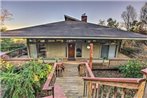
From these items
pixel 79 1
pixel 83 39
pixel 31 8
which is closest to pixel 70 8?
pixel 79 1

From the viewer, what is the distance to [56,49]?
13805mm

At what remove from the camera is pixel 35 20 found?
25250mm

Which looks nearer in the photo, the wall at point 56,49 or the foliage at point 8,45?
the wall at point 56,49

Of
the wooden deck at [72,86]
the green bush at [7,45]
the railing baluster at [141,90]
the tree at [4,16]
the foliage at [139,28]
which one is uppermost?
the tree at [4,16]

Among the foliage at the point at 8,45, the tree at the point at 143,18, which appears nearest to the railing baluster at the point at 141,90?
the foliage at the point at 8,45

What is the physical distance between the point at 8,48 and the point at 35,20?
6021 millimetres

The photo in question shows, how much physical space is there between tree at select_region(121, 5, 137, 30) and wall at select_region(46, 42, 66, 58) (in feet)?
54.2

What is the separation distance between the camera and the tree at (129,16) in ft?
87.1

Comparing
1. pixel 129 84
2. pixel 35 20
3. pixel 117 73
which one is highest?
pixel 35 20

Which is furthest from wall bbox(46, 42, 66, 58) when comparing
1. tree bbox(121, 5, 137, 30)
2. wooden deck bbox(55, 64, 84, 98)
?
tree bbox(121, 5, 137, 30)

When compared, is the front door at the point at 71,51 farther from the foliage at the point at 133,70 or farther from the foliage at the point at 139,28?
the foliage at the point at 139,28

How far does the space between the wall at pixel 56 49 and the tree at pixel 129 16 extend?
16508 millimetres

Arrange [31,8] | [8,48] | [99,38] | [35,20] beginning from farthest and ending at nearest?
[35,20], [31,8], [8,48], [99,38]

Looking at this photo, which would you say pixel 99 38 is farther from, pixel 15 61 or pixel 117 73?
pixel 15 61
